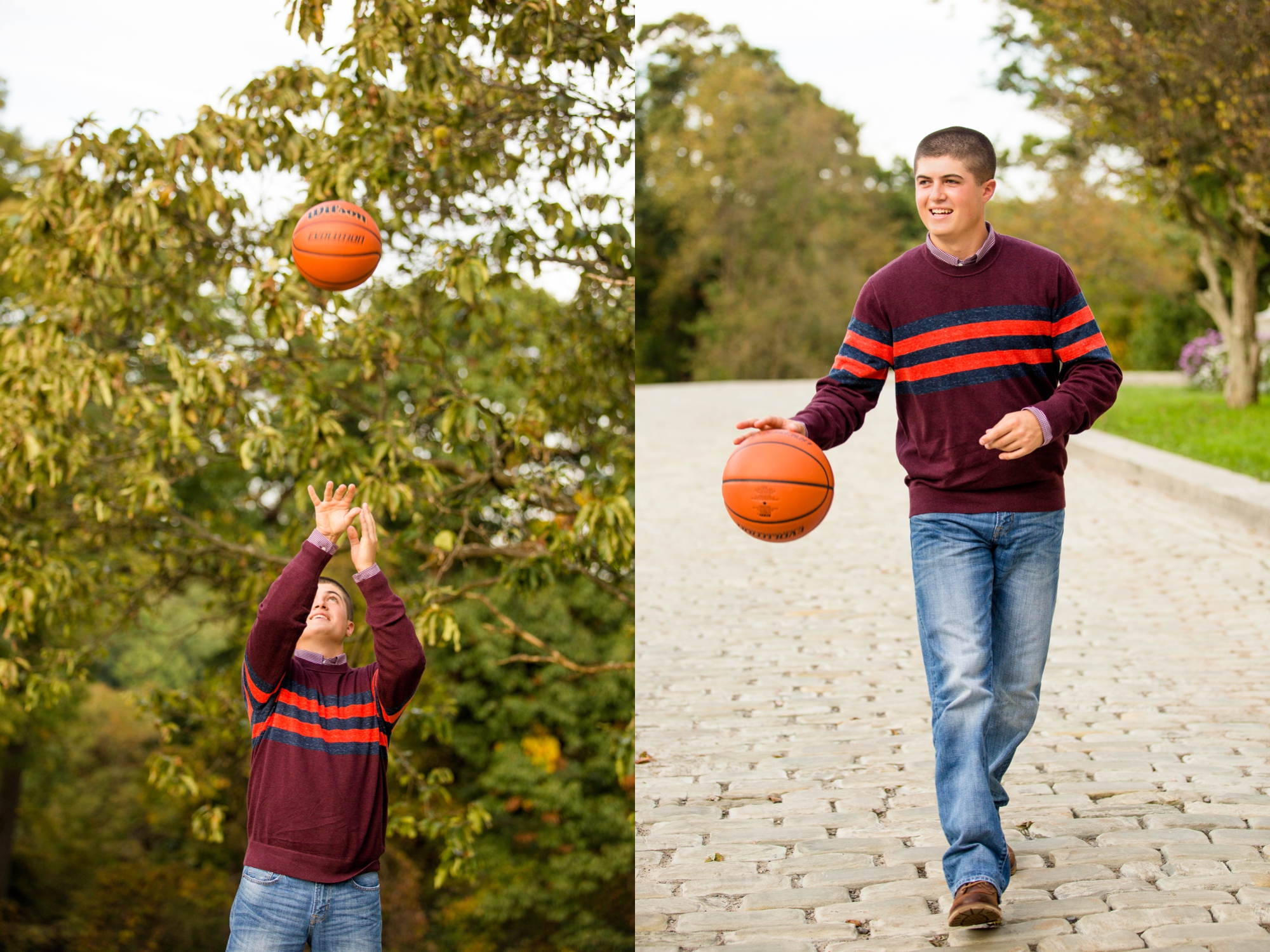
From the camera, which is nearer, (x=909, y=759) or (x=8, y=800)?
(x=909, y=759)

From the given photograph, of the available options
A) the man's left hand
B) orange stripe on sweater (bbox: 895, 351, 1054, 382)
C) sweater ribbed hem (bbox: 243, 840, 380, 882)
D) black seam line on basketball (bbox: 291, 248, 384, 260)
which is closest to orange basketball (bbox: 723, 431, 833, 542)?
orange stripe on sweater (bbox: 895, 351, 1054, 382)

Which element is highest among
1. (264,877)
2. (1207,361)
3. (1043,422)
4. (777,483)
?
(1207,361)

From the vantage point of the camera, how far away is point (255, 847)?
3.26 meters

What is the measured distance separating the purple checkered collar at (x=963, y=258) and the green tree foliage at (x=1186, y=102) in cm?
1084

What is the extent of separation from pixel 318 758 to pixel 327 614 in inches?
16.2

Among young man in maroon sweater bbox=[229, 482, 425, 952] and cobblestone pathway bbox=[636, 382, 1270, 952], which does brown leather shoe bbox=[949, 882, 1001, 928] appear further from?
young man in maroon sweater bbox=[229, 482, 425, 952]

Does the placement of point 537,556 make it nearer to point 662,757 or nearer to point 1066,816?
point 662,757

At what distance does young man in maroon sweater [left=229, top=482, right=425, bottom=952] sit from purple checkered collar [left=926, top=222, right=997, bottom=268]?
1.83 metres

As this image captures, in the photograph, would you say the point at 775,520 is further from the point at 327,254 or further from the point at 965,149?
the point at 327,254

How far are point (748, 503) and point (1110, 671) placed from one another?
392cm

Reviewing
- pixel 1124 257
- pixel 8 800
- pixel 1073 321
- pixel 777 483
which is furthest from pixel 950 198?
pixel 1124 257

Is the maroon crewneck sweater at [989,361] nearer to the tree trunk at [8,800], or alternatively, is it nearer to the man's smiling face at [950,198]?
the man's smiling face at [950,198]

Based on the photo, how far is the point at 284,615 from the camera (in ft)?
10.8

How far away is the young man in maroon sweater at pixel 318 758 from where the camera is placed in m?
3.23
